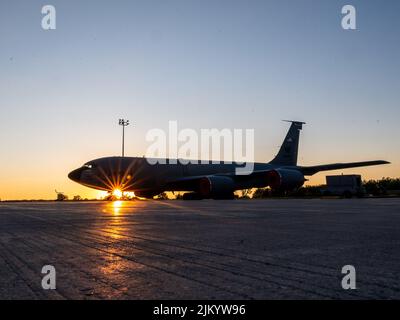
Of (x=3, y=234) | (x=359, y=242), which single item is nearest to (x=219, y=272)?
(x=359, y=242)

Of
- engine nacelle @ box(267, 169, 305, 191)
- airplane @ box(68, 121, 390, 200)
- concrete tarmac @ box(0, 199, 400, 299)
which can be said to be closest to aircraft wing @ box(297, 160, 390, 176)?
airplane @ box(68, 121, 390, 200)

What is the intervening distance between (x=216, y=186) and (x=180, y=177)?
5.33m

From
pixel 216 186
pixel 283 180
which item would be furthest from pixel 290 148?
pixel 216 186

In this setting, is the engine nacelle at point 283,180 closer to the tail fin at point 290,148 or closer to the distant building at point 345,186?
the tail fin at point 290,148

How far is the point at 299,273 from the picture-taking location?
3.45 meters

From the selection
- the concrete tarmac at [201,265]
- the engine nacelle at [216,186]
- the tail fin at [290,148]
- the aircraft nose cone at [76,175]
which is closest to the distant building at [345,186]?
the tail fin at [290,148]

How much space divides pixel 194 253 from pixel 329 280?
179cm

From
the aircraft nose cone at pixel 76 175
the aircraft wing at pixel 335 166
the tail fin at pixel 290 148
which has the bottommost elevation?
the aircraft nose cone at pixel 76 175

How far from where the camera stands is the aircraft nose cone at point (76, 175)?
102 feet

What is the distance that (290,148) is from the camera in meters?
43.6

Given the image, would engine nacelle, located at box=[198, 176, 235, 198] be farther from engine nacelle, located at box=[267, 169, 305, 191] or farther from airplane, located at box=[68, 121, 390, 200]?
engine nacelle, located at box=[267, 169, 305, 191]
